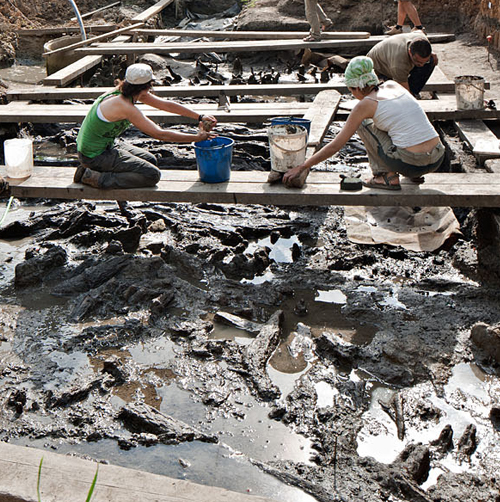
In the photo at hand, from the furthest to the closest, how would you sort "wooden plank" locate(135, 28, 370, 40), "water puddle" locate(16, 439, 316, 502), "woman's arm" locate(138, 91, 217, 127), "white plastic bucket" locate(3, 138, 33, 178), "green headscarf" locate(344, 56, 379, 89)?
1. "wooden plank" locate(135, 28, 370, 40)
2. "white plastic bucket" locate(3, 138, 33, 178)
3. "woman's arm" locate(138, 91, 217, 127)
4. "green headscarf" locate(344, 56, 379, 89)
5. "water puddle" locate(16, 439, 316, 502)

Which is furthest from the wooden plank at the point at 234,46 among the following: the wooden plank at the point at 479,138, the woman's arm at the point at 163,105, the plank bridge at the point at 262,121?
the woman's arm at the point at 163,105

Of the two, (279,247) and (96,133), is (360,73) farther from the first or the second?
(96,133)

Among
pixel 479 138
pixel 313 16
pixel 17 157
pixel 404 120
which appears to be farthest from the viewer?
pixel 313 16

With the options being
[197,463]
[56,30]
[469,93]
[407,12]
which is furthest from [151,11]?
[197,463]

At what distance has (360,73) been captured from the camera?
523cm

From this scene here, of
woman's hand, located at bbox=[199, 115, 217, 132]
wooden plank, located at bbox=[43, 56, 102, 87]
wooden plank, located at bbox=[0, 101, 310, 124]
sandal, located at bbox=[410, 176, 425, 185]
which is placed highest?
woman's hand, located at bbox=[199, 115, 217, 132]

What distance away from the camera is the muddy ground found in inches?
146

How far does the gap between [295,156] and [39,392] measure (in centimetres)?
278

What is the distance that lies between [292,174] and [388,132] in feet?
2.87

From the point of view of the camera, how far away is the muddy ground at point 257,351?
3703 mm

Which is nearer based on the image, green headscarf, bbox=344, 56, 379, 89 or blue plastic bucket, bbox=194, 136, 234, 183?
green headscarf, bbox=344, 56, 379, 89

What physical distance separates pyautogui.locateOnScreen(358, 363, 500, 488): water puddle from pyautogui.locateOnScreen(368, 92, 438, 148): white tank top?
195 cm

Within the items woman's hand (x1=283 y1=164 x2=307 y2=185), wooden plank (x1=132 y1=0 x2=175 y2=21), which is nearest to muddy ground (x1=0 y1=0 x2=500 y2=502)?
woman's hand (x1=283 y1=164 x2=307 y2=185)

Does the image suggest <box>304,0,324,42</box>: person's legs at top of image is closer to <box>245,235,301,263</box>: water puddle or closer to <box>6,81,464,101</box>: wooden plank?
<box>6,81,464,101</box>: wooden plank
